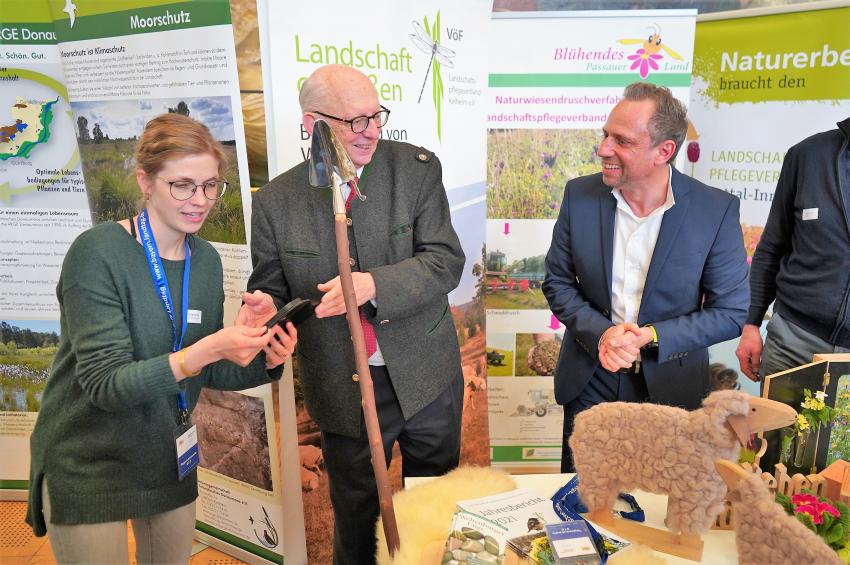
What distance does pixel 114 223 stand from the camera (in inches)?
61.6

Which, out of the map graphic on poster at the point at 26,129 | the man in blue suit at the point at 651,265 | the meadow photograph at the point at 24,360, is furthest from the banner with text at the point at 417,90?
the meadow photograph at the point at 24,360

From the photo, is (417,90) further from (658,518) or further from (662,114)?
(658,518)

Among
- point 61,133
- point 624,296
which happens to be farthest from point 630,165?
point 61,133

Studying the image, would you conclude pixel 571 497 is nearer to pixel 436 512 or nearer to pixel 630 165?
pixel 436 512

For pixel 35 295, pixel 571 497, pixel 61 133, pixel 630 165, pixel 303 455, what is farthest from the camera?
pixel 35 295

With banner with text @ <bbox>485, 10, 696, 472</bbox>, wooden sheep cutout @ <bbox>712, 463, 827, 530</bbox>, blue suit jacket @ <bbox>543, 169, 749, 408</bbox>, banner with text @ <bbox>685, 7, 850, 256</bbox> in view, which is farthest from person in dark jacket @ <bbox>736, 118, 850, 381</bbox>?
wooden sheep cutout @ <bbox>712, 463, 827, 530</bbox>

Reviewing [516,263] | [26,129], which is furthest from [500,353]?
[26,129]

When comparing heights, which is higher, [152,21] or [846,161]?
[152,21]

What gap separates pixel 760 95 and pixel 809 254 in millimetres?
1426

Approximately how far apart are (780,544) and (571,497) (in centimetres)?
54

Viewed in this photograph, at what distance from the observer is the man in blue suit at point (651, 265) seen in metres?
2.03

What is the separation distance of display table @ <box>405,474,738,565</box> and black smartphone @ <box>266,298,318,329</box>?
562mm

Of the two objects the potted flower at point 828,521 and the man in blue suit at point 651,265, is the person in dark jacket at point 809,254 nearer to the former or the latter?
the man in blue suit at point 651,265

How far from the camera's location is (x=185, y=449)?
166cm
